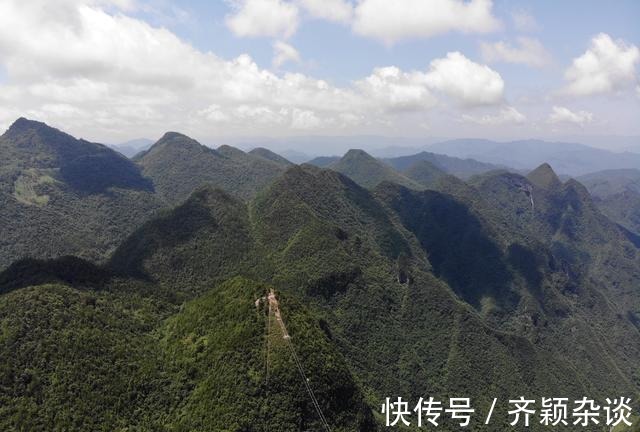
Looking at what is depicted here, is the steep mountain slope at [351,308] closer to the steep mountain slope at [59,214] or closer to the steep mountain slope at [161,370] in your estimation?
the steep mountain slope at [161,370]

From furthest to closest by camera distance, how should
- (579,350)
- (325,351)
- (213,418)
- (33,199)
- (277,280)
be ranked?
(33,199)
(579,350)
(277,280)
(325,351)
(213,418)

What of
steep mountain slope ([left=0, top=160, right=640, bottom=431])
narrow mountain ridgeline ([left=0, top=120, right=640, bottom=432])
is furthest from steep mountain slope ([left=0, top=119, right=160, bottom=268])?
steep mountain slope ([left=0, top=160, right=640, bottom=431])

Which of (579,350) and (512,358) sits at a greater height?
(512,358)

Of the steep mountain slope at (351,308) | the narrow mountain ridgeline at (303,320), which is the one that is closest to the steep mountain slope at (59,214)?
the narrow mountain ridgeline at (303,320)

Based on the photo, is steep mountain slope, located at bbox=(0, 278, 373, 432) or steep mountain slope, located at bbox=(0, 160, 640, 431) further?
steep mountain slope, located at bbox=(0, 160, 640, 431)

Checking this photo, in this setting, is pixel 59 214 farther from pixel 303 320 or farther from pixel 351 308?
pixel 303 320

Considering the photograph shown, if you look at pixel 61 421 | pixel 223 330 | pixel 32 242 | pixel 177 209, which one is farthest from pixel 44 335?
pixel 32 242

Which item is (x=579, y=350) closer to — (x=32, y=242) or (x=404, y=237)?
(x=404, y=237)

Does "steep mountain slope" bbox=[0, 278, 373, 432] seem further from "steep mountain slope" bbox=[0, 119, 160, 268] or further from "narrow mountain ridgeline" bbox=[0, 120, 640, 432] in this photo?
"steep mountain slope" bbox=[0, 119, 160, 268]
